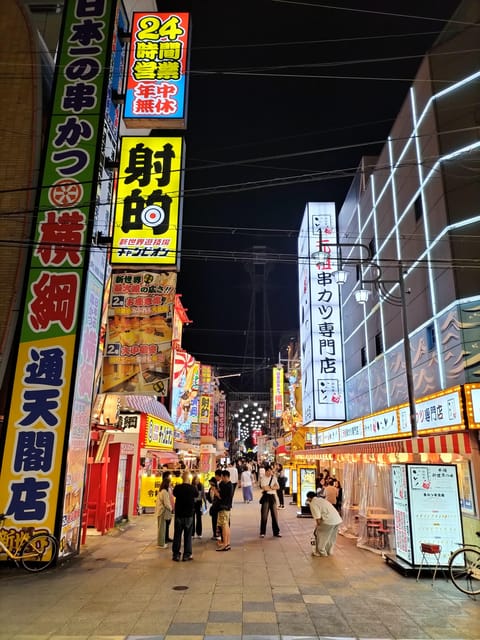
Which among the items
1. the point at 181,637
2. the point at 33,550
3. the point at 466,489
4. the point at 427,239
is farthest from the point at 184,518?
the point at 427,239

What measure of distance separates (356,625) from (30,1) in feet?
72.5

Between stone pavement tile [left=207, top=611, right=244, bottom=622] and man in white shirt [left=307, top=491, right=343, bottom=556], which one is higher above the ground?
man in white shirt [left=307, top=491, right=343, bottom=556]

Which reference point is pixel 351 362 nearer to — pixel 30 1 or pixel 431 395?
pixel 431 395

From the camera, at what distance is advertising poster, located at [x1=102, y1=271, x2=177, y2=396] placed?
1167 centimetres

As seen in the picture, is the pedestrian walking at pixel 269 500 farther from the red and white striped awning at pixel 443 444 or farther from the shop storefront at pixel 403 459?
the red and white striped awning at pixel 443 444

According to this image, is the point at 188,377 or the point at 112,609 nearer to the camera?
the point at 112,609

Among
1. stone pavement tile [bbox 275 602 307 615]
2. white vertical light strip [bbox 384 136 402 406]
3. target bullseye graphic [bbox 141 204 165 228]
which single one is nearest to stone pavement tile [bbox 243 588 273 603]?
stone pavement tile [bbox 275 602 307 615]

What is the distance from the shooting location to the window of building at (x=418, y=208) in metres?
14.3

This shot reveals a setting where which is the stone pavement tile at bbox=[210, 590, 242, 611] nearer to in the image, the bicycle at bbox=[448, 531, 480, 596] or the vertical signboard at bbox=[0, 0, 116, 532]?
the bicycle at bbox=[448, 531, 480, 596]

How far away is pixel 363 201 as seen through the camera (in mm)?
21547

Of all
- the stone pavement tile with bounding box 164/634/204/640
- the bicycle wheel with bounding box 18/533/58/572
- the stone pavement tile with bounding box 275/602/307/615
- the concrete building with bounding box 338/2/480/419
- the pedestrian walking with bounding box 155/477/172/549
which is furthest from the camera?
the pedestrian walking with bounding box 155/477/172/549

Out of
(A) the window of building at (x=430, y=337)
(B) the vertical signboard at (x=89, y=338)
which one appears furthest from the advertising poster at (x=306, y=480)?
(B) the vertical signboard at (x=89, y=338)

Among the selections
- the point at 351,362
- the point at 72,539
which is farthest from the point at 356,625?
the point at 351,362

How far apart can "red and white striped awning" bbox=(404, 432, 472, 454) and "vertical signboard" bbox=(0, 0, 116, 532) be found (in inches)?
303
